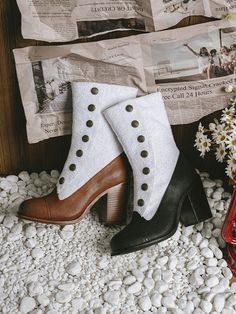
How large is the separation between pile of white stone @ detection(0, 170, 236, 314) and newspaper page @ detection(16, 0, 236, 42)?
0.46 meters

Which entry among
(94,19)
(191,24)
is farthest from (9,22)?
(191,24)

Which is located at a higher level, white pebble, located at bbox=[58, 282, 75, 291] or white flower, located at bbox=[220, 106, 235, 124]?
white flower, located at bbox=[220, 106, 235, 124]

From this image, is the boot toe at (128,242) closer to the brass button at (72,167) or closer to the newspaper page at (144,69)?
the brass button at (72,167)

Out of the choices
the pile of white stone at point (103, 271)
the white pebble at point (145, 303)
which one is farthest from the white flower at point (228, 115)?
the white pebble at point (145, 303)

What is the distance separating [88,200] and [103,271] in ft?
0.57

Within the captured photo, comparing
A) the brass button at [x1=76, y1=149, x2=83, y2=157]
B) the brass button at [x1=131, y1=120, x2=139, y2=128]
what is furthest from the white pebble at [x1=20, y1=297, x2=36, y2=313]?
the brass button at [x1=131, y1=120, x2=139, y2=128]

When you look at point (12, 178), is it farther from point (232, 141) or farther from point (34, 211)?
point (232, 141)

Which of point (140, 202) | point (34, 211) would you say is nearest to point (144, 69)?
point (140, 202)

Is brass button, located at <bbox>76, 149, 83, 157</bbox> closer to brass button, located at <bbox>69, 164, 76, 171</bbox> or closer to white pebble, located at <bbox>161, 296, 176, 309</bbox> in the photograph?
brass button, located at <bbox>69, 164, 76, 171</bbox>

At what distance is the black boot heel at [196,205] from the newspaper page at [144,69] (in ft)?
0.66

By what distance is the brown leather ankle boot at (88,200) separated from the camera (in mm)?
1264

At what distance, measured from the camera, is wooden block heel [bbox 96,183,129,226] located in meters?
1.32

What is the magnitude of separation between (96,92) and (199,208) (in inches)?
15.0

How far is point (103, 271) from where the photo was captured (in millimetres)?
1226
